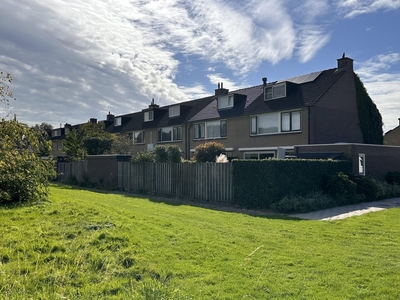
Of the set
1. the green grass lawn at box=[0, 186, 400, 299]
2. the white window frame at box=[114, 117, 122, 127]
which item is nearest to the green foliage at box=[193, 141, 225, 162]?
the green grass lawn at box=[0, 186, 400, 299]

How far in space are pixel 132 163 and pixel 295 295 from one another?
18.2 m

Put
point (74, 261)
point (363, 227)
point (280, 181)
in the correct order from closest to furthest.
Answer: point (74, 261) < point (363, 227) < point (280, 181)

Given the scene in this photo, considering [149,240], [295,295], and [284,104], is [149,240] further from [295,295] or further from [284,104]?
[284,104]

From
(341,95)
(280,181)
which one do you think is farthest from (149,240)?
(341,95)

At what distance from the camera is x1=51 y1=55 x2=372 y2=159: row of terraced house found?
2267 cm

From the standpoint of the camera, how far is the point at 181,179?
18.3m

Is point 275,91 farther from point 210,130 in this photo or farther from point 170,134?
point 170,134

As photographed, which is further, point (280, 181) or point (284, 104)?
point (284, 104)

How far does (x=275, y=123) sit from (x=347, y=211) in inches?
465

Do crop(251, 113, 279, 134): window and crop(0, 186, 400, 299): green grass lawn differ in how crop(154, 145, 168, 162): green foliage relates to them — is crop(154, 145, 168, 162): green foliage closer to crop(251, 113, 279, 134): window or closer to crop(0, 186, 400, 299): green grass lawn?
crop(251, 113, 279, 134): window

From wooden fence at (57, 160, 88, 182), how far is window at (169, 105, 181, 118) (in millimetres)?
11845

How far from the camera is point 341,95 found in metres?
24.3

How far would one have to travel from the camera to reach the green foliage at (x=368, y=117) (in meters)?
25.8

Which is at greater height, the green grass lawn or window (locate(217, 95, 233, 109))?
window (locate(217, 95, 233, 109))
